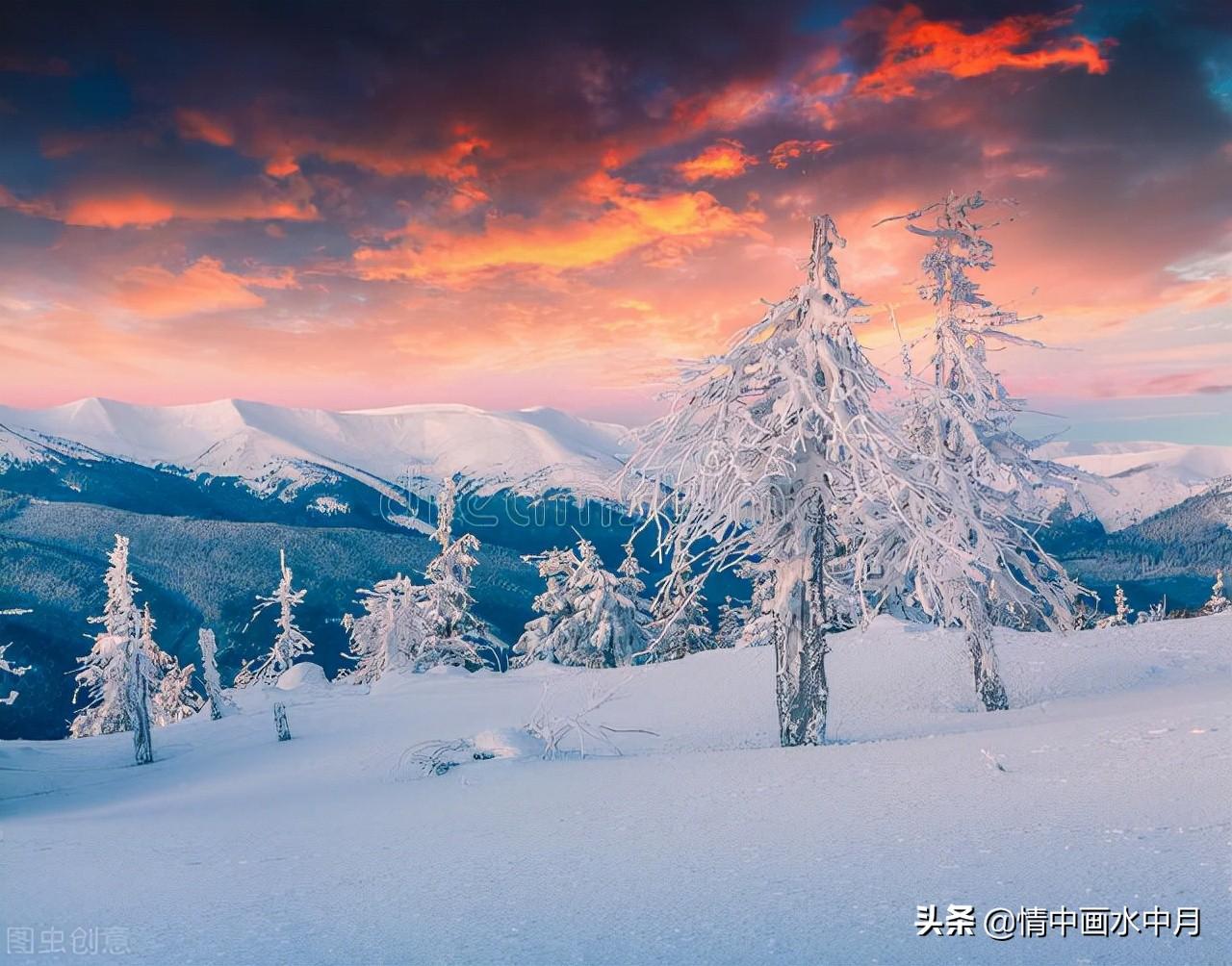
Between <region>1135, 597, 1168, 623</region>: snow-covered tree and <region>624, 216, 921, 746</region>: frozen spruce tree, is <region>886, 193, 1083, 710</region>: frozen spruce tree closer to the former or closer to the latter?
<region>624, 216, 921, 746</region>: frozen spruce tree

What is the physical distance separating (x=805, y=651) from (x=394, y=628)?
3224cm

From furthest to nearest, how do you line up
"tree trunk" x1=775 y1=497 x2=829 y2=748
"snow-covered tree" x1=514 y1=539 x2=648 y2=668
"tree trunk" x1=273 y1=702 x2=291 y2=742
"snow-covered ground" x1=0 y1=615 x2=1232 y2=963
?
"snow-covered tree" x1=514 y1=539 x2=648 y2=668 < "tree trunk" x1=273 y1=702 x2=291 y2=742 < "tree trunk" x1=775 y1=497 x2=829 y2=748 < "snow-covered ground" x1=0 y1=615 x2=1232 y2=963

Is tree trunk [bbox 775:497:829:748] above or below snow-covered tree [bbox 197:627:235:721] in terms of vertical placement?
above

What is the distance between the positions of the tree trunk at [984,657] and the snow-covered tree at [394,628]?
27.6 metres

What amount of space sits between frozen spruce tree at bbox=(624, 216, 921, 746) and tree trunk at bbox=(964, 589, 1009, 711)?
645 centimetres

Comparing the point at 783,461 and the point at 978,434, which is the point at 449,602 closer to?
the point at 978,434

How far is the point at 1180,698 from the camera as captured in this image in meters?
12.3

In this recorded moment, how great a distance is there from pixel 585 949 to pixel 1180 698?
1316cm

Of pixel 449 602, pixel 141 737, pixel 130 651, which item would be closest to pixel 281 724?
pixel 141 737

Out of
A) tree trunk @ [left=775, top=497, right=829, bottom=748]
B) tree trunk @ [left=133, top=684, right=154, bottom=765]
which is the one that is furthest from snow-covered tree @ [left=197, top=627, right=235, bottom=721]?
tree trunk @ [left=775, top=497, right=829, bottom=748]

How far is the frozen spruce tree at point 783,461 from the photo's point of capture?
995 cm

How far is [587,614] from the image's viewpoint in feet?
124

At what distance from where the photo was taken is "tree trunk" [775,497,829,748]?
10.4 meters

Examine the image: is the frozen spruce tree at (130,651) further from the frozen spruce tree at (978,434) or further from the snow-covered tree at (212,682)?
the frozen spruce tree at (978,434)
